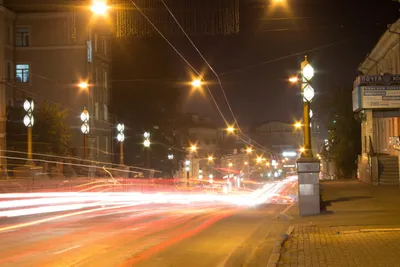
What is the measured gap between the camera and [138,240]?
1375cm

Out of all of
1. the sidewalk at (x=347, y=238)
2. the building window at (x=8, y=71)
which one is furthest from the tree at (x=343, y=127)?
the sidewalk at (x=347, y=238)

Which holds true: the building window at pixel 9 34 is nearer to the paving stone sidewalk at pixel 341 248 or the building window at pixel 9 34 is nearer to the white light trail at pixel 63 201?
the white light trail at pixel 63 201

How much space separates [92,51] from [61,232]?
4142 cm

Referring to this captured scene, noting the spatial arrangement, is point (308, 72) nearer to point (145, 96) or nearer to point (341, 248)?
point (341, 248)

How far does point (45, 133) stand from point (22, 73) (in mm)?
11208

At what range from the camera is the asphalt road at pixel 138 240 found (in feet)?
35.5

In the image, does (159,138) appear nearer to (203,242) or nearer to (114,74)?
(114,74)

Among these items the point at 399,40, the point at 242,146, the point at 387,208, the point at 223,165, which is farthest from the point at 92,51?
the point at 242,146

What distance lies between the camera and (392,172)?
32.2 meters

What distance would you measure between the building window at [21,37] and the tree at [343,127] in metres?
27.1

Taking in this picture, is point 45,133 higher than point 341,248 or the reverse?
higher

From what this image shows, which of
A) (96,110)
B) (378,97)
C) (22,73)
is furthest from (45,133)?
(378,97)

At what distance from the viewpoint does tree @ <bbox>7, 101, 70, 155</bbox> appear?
150 feet

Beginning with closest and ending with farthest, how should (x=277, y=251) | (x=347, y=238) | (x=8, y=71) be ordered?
(x=277, y=251) < (x=347, y=238) < (x=8, y=71)
